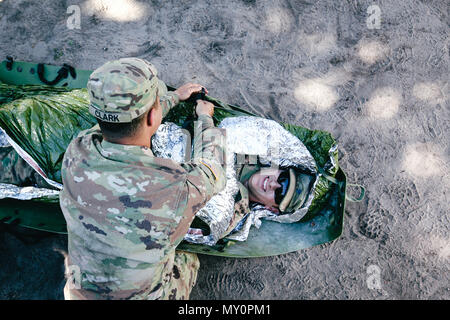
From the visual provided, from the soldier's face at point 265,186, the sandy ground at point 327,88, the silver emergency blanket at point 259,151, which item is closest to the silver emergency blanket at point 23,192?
the sandy ground at point 327,88

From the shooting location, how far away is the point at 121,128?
5.87ft

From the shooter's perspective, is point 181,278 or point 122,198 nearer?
point 122,198

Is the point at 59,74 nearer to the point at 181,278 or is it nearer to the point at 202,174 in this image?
the point at 202,174

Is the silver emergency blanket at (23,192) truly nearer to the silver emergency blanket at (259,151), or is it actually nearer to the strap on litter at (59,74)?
the silver emergency blanket at (259,151)

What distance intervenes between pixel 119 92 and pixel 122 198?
21.2 inches

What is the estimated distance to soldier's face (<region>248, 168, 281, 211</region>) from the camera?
9.46 ft

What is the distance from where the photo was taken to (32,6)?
3.77 m

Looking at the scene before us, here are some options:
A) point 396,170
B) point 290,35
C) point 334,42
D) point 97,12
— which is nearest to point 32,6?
point 97,12

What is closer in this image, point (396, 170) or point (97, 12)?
point (396, 170)

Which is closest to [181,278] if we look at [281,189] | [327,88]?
[281,189]

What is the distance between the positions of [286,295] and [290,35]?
2.68m

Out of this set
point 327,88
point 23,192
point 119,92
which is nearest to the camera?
point 119,92

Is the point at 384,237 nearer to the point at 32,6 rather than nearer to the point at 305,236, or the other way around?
the point at 305,236

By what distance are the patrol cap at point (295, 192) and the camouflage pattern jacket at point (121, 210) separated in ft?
3.47
